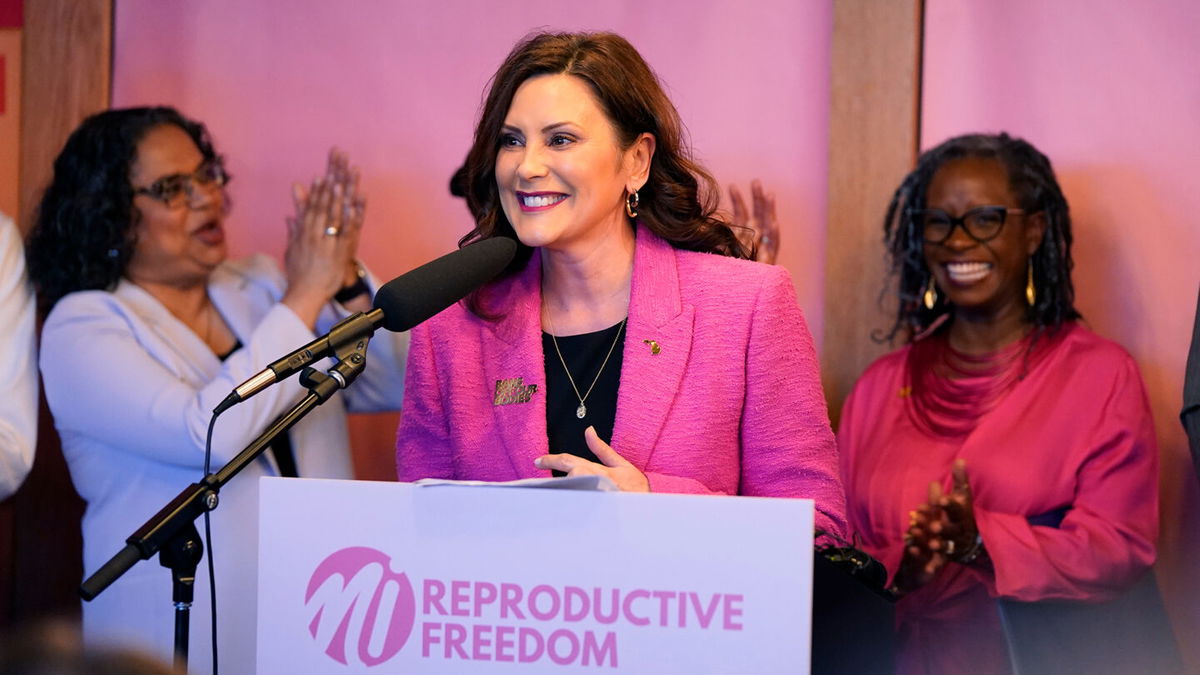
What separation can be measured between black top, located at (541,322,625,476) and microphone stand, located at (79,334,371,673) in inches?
23.2

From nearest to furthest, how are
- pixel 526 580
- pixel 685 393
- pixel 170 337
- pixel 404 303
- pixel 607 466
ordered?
pixel 526 580 < pixel 404 303 < pixel 607 466 < pixel 685 393 < pixel 170 337

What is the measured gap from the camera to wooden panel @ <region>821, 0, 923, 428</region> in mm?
3596

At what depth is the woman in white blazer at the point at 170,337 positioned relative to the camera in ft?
10.2

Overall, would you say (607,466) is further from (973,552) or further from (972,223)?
(972,223)

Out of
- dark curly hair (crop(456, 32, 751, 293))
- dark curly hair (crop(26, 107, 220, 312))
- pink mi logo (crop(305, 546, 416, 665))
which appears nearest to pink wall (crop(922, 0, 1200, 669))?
dark curly hair (crop(456, 32, 751, 293))

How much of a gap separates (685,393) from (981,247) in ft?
4.43

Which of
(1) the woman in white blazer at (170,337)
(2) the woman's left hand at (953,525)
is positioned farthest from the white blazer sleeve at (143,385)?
(2) the woman's left hand at (953,525)

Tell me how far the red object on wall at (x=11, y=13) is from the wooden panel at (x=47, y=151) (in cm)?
3

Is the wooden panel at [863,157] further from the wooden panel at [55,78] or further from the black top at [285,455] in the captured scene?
the wooden panel at [55,78]

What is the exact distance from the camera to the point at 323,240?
3.47 metres

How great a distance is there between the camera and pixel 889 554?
314cm

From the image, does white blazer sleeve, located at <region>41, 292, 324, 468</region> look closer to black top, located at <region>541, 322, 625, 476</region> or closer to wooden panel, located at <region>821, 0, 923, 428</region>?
black top, located at <region>541, 322, 625, 476</region>

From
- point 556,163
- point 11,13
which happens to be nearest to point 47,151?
point 11,13

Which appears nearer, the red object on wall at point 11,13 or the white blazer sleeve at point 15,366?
the white blazer sleeve at point 15,366
